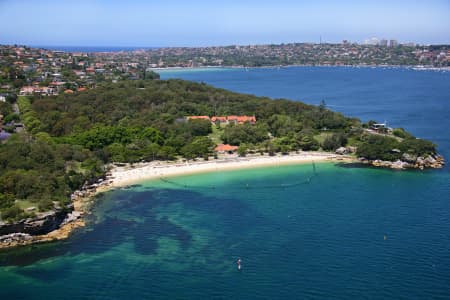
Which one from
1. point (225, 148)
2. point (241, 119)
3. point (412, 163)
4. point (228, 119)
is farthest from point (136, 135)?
point (412, 163)

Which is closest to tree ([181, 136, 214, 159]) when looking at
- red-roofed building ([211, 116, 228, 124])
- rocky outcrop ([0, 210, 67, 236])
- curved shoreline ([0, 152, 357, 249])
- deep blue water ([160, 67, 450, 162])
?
curved shoreline ([0, 152, 357, 249])

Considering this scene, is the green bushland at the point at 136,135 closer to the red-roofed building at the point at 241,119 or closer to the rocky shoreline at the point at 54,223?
the rocky shoreline at the point at 54,223

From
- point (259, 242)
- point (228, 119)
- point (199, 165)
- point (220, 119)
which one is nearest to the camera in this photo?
point (259, 242)

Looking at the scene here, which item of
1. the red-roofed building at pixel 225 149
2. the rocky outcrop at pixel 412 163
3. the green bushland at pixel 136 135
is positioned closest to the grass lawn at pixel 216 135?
the green bushland at pixel 136 135

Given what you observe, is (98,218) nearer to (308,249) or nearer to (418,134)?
(308,249)

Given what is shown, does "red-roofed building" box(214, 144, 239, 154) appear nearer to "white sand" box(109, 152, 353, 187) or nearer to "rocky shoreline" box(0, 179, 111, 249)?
"white sand" box(109, 152, 353, 187)

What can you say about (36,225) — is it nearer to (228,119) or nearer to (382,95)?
(228,119)

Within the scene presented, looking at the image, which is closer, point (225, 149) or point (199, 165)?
point (199, 165)

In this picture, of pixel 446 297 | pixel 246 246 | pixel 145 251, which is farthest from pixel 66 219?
pixel 446 297
